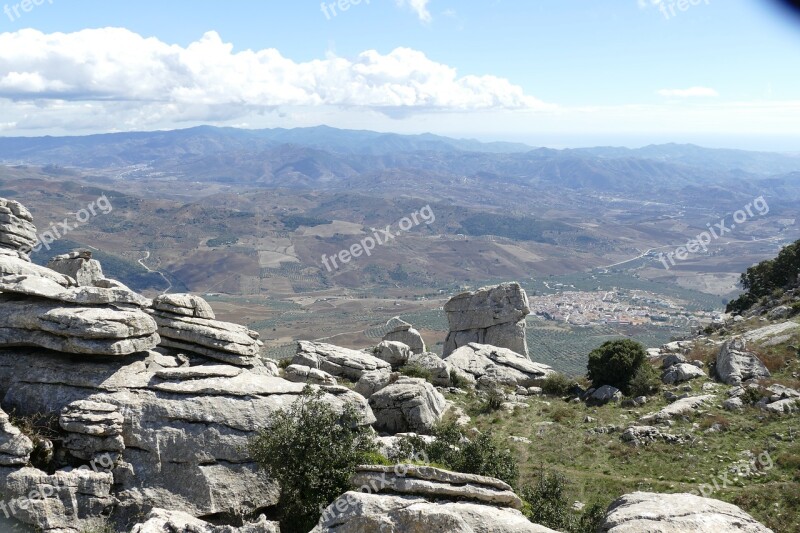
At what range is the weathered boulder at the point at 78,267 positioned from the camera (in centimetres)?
4462

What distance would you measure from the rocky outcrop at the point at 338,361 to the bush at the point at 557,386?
14.6m

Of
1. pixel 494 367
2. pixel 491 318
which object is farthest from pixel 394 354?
pixel 491 318

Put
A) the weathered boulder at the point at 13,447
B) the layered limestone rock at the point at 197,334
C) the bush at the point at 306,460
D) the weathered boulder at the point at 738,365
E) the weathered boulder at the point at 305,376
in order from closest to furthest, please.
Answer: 1. the weathered boulder at the point at 13,447
2. the bush at the point at 306,460
3. the layered limestone rock at the point at 197,334
4. the weathered boulder at the point at 305,376
5. the weathered boulder at the point at 738,365

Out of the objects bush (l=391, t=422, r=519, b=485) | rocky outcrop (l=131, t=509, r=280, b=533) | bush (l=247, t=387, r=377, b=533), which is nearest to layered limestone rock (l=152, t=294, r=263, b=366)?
bush (l=247, t=387, r=377, b=533)

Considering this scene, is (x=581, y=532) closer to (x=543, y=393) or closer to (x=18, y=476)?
(x=18, y=476)

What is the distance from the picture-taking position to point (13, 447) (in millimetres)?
21250

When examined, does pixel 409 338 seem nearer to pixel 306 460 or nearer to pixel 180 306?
pixel 180 306

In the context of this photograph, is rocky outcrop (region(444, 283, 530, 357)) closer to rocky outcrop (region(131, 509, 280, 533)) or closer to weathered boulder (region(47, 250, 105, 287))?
weathered boulder (region(47, 250, 105, 287))

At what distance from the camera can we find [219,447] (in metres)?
23.9

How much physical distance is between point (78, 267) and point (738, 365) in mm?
54443

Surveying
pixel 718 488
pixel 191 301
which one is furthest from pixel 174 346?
pixel 718 488

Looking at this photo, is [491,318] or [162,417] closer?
[162,417]

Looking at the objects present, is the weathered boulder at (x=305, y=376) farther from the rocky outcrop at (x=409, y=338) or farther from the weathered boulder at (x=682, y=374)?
the weathered boulder at (x=682, y=374)

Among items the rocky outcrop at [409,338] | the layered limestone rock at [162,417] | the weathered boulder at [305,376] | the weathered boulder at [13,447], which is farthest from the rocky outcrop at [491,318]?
the weathered boulder at [13,447]
